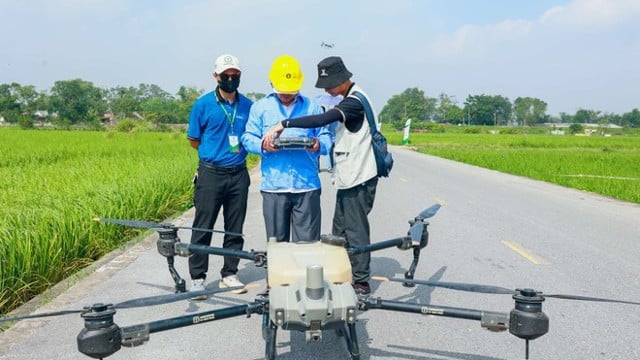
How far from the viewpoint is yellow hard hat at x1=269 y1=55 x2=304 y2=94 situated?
384 cm

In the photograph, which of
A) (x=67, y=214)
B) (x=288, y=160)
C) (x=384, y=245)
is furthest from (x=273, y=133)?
(x=67, y=214)

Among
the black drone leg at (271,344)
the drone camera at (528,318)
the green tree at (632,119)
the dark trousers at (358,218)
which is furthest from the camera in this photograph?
the green tree at (632,119)

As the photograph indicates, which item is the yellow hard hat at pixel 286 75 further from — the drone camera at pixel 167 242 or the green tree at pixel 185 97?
the green tree at pixel 185 97

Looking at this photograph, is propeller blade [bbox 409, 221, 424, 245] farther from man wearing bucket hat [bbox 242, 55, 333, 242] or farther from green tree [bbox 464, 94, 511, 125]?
green tree [bbox 464, 94, 511, 125]

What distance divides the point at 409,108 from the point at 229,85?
145418 millimetres

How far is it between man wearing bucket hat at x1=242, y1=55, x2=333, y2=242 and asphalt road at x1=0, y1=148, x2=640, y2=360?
32.0 inches

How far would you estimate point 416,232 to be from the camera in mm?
3166

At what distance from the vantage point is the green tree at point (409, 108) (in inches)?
5694

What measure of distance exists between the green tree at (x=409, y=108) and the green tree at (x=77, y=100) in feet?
212

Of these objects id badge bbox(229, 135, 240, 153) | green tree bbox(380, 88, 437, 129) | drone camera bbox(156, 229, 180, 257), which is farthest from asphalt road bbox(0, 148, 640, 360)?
green tree bbox(380, 88, 437, 129)

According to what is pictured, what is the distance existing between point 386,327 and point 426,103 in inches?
6198

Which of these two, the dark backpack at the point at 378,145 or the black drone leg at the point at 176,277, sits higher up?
the dark backpack at the point at 378,145

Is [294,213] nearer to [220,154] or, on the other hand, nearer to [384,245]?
[220,154]

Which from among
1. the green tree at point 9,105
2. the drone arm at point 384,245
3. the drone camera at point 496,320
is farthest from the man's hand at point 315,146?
the green tree at point 9,105
